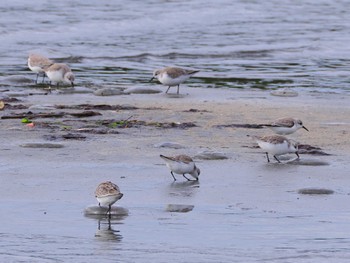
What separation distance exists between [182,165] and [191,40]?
17.9 meters

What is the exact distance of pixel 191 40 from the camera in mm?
28391

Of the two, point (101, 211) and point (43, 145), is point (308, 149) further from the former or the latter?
point (101, 211)

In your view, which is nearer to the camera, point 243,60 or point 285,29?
point 243,60

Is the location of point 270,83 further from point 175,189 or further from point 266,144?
point 175,189

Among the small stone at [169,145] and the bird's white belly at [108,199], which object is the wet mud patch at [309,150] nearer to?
the small stone at [169,145]

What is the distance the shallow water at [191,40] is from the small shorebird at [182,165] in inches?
328

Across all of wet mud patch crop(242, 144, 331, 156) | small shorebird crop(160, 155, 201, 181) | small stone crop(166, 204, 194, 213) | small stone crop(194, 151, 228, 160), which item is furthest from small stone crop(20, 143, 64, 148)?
small stone crop(166, 204, 194, 213)

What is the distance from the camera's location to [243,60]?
79.7 ft

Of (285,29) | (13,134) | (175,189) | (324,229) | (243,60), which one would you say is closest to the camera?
(324,229)

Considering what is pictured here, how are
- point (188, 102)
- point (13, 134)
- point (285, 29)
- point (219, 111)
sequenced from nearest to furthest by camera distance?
point (13, 134) → point (219, 111) → point (188, 102) → point (285, 29)

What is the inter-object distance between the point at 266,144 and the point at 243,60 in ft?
40.9

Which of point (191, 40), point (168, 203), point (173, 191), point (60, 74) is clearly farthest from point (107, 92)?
point (191, 40)

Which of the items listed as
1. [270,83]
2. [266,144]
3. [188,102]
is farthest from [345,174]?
[270,83]

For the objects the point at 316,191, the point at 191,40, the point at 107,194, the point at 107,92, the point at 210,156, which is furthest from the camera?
the point at 191,40
